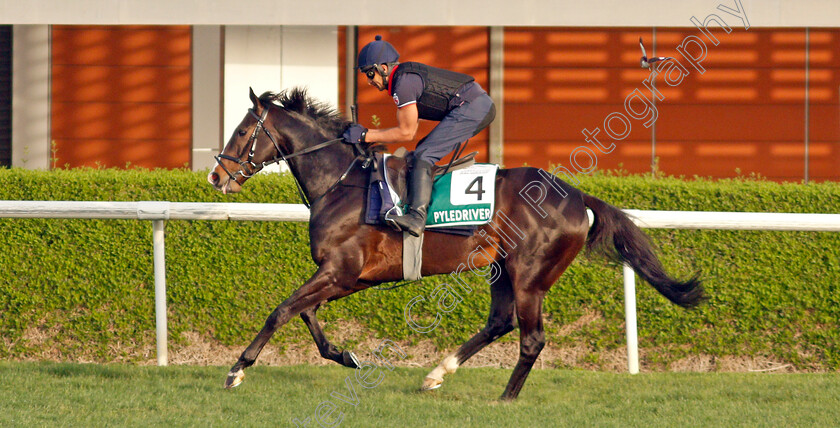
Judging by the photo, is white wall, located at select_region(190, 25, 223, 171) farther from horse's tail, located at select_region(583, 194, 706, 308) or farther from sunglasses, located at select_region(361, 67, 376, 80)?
horse's tail, located at select_region(583, 194, 706, 308)

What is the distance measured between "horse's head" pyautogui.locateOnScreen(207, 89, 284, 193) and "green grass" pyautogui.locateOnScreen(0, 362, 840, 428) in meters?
1.16

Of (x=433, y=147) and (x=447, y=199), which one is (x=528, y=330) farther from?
(x=433, y=147)

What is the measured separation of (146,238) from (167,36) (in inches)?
271

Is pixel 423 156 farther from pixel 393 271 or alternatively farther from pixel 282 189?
pixel 282 189

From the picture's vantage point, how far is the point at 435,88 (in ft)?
16.3

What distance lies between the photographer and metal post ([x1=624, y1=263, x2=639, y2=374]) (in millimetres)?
5590

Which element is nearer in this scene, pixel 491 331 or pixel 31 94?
pixel 491 331

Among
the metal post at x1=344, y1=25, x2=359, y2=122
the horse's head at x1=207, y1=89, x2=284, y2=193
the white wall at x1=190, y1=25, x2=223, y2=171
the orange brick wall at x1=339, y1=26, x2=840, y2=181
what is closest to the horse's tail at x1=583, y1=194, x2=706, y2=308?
the horse's head at x1=207, y1=89, x2=284, y2=193

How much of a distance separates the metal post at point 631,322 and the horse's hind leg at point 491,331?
0.82m

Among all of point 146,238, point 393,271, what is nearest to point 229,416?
point 393,271

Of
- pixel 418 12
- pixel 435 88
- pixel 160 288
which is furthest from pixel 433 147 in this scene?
pixel 418 12

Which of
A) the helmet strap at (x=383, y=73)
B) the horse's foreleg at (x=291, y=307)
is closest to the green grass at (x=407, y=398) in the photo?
the horse's foreleg at (x=291, y=307)

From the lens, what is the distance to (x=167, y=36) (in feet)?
40.2

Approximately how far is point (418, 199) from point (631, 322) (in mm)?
1764
